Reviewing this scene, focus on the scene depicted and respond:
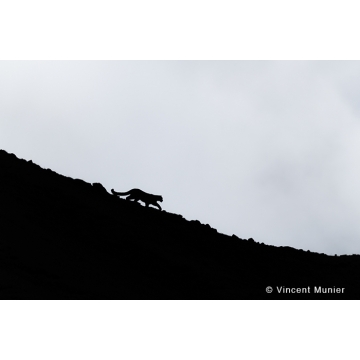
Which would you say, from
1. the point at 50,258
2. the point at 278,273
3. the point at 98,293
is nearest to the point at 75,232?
the point at 50,258

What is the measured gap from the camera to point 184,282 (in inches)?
670

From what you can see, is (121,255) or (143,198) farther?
(143,198)

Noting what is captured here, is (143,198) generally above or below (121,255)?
above

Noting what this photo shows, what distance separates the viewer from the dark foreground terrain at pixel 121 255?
14.6 m

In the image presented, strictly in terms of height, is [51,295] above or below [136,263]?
below

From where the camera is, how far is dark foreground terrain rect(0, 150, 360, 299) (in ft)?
48.0

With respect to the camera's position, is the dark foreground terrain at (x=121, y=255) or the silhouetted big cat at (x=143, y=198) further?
the silhouetted big cat at (x=143, y=198)

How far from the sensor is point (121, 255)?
61.3 feet

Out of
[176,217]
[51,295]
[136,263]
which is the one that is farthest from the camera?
[176,217]

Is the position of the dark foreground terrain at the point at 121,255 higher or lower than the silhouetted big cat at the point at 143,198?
lower

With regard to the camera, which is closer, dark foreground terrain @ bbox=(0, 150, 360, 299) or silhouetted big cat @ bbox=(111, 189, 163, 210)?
dark foreground terrain @ bbox=(0, 150, 360, 299)

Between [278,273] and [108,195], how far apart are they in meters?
10.1

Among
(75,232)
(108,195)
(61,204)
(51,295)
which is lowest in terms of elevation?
(51,295)

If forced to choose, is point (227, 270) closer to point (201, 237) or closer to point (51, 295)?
point (201, 237)
